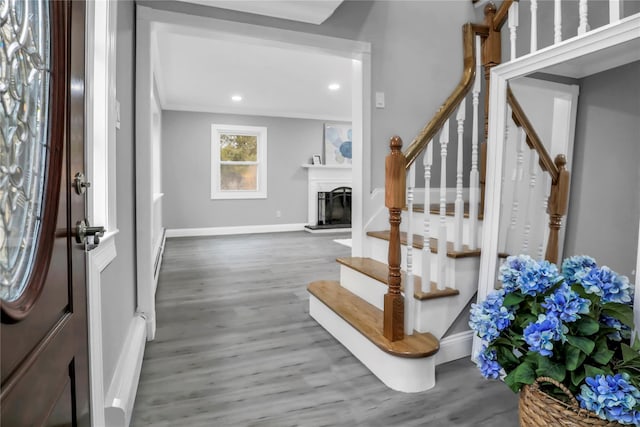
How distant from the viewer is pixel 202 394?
1698mm

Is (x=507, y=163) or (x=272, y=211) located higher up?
(x=507, y=163)

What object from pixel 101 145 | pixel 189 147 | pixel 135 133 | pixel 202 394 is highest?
pixel 189 147

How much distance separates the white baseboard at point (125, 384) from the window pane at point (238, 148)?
529 cm

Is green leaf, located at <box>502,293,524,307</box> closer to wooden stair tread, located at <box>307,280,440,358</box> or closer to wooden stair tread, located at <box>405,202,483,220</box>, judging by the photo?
wooden stair tread, located at <box>307,280,440,358</box>

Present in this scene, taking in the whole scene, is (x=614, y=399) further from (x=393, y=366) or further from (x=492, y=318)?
(x=393, y=366)

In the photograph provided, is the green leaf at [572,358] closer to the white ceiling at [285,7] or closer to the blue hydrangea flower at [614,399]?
the blue hydrangea flower at [614,399]

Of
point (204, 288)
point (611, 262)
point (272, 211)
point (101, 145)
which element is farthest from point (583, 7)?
point (272, 211)

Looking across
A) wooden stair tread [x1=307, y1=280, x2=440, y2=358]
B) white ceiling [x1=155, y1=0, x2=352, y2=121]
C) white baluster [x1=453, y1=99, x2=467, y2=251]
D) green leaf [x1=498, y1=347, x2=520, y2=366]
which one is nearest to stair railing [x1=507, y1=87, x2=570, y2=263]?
white baluster [x1=453, y1=99, x2=467, y2=251]

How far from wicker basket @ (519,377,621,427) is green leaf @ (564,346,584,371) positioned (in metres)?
0.06

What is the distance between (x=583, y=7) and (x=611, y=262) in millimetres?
1089

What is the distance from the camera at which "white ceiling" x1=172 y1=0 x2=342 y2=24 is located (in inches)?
91.8

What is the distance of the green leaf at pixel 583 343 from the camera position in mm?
1055

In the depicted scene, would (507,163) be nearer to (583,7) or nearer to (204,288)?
(583,7)

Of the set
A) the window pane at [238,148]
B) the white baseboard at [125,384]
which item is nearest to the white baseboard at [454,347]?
the white baseboard at [125,384]
